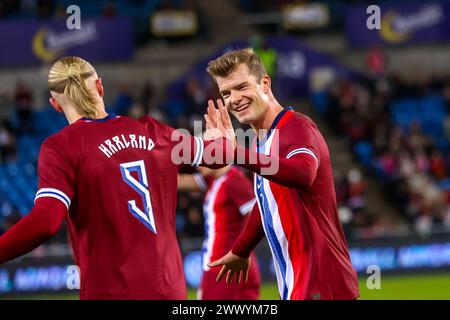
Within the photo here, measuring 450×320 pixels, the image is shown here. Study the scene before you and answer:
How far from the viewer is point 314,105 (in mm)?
22953

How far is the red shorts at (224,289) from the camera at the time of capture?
27.8 ft

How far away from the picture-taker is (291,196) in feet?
18.4

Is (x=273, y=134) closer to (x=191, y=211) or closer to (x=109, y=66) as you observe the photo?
(x=191, y=211)

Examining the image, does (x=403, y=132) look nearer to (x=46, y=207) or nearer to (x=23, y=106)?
(x=23, y=106)

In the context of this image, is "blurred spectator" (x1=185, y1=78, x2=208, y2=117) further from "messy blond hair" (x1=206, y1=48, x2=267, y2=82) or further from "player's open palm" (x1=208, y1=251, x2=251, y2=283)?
"messy blond hair" (x1=206, y1=48, x2=267, y2=82)

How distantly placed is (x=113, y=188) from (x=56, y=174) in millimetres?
330

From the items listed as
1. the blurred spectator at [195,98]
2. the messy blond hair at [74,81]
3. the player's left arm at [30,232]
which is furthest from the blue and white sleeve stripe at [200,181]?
the blurred spectator at [195,98]

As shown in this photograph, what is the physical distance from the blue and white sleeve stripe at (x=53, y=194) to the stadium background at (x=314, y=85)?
11.3 m

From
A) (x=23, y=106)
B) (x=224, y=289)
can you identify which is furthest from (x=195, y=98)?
(x=224, y=289)

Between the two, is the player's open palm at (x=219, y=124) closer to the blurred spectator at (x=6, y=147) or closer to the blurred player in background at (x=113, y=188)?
the blurred player in background at (x=113, y=188)

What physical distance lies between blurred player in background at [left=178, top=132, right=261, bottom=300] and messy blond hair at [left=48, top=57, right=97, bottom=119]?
3.50 m

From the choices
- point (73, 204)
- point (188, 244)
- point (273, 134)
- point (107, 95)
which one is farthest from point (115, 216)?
point (107, 95)

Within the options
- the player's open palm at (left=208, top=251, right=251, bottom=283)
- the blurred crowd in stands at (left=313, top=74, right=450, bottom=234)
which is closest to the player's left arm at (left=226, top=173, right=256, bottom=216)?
the player's open palm at (left=208, top=251, right=251, bottom=283)

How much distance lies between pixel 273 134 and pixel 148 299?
1.23m
